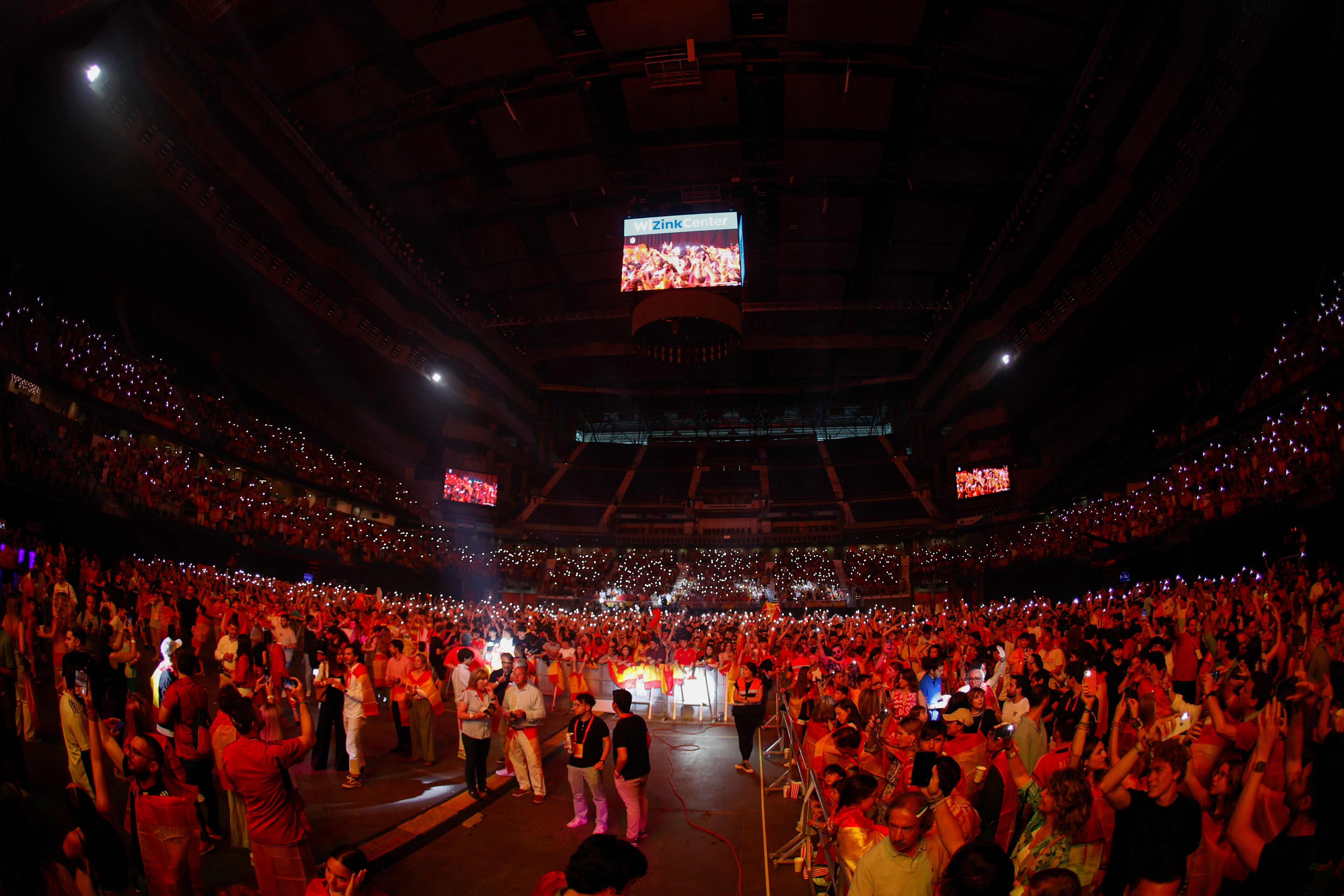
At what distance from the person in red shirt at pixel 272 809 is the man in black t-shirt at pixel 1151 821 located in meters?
4.62

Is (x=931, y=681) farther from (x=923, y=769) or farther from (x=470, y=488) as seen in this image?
(x=470, y=488)

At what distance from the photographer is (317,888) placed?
135 inches

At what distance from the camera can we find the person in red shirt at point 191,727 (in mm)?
5418

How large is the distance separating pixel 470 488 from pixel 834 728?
2995 cm

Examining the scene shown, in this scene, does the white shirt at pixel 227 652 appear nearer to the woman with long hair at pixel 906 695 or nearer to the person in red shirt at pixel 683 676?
the person in red shirt at pixel 683 676

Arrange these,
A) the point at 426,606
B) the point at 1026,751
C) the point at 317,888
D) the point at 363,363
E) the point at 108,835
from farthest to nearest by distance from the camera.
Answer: the point at 363,363 → the point at 426,606 → the point at 1026,751 → the point at 108,835 → the point at 317,888

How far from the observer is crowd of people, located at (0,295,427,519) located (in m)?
16.5

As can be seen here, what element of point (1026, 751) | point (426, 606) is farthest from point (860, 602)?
point (1026, 751)

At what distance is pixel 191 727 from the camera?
5.74 metres

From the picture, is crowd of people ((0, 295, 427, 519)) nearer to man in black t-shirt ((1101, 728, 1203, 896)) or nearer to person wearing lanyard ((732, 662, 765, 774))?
person wearing lanyard ((732, 662, 765, 774))

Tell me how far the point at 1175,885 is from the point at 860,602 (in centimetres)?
2922

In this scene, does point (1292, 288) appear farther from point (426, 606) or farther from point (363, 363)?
point (363, 363)

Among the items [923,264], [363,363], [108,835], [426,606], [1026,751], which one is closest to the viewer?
[108,835]

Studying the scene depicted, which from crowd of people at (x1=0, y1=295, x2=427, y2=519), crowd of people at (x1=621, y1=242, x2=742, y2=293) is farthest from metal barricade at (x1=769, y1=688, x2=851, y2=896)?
crowd of people at (x1=0, y1=295, x2=427, y2=519)
